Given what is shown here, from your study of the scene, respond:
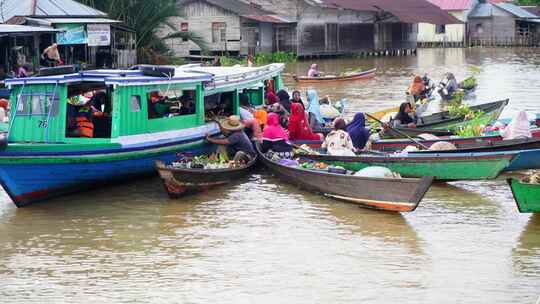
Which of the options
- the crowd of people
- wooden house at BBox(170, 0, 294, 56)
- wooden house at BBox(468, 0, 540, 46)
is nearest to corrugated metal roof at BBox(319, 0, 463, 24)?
wooden house at BBox(170, 0, 294, 56)

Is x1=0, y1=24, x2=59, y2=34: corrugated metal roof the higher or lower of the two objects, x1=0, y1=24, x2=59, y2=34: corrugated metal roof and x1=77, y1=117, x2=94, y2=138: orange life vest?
the higher

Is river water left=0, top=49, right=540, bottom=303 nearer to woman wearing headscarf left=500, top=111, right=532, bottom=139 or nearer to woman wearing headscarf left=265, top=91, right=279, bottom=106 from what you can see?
woman wearing headscarf left=500, top=111, right=532, bottom=139

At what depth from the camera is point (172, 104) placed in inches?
579

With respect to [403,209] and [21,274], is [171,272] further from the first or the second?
[403,209]

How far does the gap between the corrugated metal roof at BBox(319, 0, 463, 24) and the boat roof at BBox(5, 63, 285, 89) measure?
2714 cm

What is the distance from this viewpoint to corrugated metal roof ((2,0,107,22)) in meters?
25.2

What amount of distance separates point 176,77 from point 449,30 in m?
47.3

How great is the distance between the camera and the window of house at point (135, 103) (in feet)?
44.0

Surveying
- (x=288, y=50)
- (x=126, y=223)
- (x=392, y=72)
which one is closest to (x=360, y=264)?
(x=126, y=223)

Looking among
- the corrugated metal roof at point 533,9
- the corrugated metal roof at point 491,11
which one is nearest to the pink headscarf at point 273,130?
the corrugated metal roof at point 491,11

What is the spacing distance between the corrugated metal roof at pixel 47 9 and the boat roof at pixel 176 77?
31.1 feet

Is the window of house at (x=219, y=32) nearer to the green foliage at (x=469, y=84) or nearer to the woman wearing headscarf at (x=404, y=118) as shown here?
the green foliage at (x=469, y=84)

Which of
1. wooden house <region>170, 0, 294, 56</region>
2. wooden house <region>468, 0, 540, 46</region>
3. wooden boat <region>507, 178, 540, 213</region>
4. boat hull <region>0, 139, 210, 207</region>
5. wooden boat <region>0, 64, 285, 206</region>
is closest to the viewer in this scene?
wooden boat <region>507, 178, 540, 213</region>

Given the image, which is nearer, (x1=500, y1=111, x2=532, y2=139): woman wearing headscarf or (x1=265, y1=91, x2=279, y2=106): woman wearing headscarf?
(x1=500, y1=111, x2=532, y2=139): woman wearing headscarf
